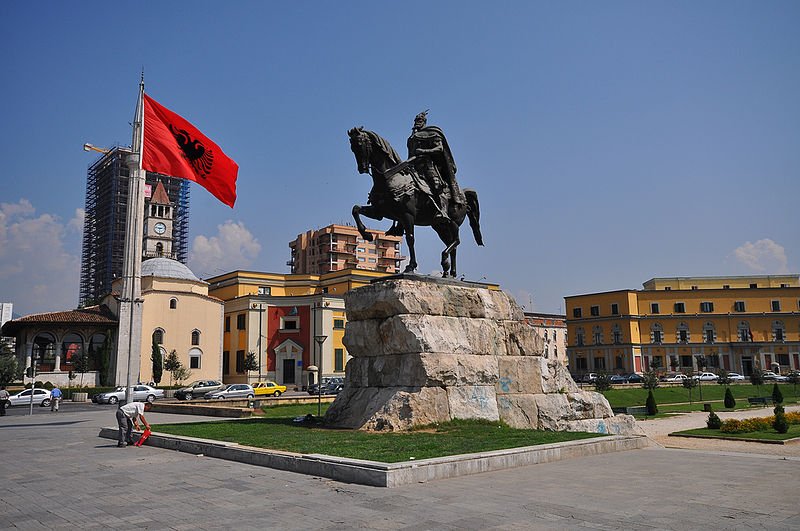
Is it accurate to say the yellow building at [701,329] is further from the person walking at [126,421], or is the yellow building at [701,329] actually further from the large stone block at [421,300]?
the person walking at [126,421]

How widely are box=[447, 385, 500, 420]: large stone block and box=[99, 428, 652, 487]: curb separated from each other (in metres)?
3.02

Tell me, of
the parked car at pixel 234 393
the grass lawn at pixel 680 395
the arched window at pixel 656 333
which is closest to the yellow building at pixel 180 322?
the parked car at pixel 234 393

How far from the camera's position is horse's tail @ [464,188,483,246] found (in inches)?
790

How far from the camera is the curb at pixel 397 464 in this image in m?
9.16

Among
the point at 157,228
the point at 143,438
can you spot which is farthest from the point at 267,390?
the point at 157,228

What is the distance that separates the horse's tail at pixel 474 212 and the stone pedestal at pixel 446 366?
9.80ft

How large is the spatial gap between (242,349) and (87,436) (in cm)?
5202

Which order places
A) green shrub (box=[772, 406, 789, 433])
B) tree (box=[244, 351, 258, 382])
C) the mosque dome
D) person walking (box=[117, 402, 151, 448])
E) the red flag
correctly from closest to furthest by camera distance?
person walking (box=[117, 402, 151, 448]) < the red flag < green shrub (box=[772, 406, 789, 433]) < tree (box=[244, 351, 258, 382]) < the mosque dome

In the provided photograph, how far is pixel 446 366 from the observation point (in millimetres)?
14953

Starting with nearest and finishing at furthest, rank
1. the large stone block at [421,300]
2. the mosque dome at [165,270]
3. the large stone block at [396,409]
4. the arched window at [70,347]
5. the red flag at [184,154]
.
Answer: the large stone block at [396,409] < the large stone block at [421,300] < the red flag at [184,154] < the arched window at [70,347] < the mosque dome at [165,270]

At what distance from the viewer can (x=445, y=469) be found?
381 inches

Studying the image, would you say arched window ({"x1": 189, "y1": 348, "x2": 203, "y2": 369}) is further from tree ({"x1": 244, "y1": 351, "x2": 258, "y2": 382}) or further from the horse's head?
the horse's head

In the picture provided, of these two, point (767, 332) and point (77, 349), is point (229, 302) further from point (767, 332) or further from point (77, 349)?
point (767, 332)

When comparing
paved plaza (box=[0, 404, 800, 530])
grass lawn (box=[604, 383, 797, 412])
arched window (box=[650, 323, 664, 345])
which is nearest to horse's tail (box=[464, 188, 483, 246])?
paved plaza (box=[0, 404, 800, 530])
